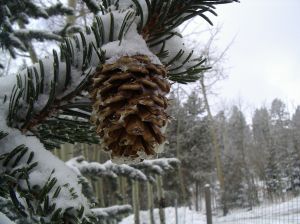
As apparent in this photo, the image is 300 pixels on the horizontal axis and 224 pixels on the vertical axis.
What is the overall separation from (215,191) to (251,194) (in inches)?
236

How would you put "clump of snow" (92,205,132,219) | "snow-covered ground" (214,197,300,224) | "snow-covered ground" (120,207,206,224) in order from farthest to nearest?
1. "snow-covered ground" (120,207,206,224)
2. "snow-covered ground" (214,197,300,224)
3. "clump of snow" (92,205,132,219)

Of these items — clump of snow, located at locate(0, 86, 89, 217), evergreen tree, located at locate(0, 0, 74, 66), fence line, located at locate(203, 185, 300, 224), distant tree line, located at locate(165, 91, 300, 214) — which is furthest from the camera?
distant tree line, located at locate(165, 91, 300, 214)

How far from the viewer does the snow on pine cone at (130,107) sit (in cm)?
49

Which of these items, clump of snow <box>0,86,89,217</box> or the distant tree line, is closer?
clump of snow <box>0,86,89,217</box>

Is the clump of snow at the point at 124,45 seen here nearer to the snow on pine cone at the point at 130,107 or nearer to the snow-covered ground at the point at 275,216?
the snow on pine cone at the point at 130,107

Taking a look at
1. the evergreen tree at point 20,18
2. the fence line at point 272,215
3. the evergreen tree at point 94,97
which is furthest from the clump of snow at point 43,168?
the fence line at point 272,215

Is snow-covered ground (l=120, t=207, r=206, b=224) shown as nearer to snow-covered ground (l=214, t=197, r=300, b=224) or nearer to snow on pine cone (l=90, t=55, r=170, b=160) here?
snow-covered ground (l=214, t=197, r=300, b=224)

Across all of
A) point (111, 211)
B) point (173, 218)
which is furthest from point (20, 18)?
point (173, 218)

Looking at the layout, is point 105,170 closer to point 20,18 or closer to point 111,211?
point 111,211

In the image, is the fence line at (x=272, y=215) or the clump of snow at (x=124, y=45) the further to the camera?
the fence line at (x=272, y=215)

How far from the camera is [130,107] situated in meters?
0.48

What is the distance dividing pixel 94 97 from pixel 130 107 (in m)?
0.08

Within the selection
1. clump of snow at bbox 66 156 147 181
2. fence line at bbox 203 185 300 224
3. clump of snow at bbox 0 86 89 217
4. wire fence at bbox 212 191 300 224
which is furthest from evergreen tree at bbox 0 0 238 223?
wire fence at bbox 212 191 300 224

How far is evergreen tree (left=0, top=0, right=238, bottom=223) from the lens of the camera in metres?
0.48
